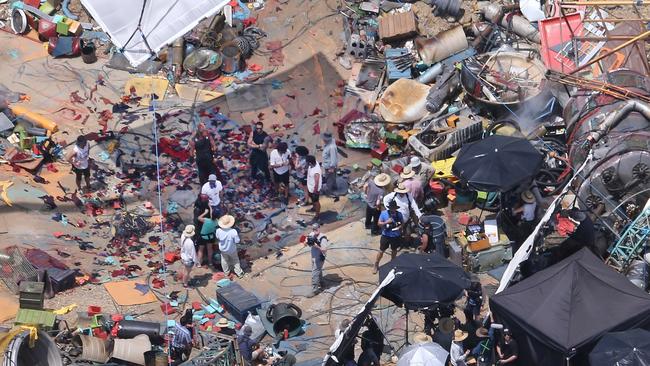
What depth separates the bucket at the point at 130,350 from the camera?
19000 mm

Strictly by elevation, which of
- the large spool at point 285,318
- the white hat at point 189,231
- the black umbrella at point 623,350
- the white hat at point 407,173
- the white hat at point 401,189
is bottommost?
the large spool at point 285,318

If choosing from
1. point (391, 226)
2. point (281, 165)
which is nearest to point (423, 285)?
point (391, 226)

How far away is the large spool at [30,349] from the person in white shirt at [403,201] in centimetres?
643

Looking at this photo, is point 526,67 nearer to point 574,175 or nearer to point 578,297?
point 574,175

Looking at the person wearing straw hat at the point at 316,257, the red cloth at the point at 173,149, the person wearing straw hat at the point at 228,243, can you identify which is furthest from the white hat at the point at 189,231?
Answer: the red cloth at the point at 173,149

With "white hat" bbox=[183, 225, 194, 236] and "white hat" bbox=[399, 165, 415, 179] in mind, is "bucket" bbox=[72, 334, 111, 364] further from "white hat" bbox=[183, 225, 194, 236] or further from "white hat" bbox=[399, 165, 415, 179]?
"white hat" bbox=[399, 165, 415, 179]

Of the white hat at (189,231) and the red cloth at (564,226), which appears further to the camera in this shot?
the white hat at (189,231)

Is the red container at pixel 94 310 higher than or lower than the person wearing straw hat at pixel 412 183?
lower

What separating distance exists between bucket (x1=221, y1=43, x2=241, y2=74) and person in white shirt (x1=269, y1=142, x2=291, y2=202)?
4.58m

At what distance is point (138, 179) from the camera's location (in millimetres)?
24438

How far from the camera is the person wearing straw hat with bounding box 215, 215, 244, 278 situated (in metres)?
21.1

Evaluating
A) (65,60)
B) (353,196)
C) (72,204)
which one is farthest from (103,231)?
(65,60)

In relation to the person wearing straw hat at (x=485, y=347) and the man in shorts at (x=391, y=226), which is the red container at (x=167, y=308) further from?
the person wearing straw hat at (x=485, y=347)

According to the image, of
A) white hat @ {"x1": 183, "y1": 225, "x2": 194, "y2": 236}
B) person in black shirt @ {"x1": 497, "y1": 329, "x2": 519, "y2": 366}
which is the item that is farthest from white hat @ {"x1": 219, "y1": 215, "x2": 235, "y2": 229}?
person in black shirt @ {"x1": 497, "y1": 329, "x2": 519, "y2": 366}
